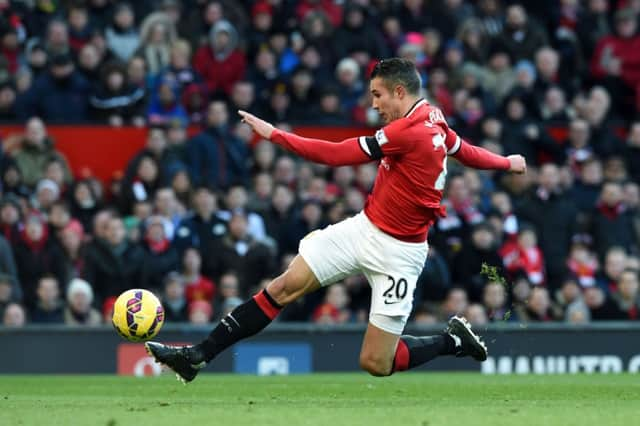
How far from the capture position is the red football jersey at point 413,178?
1041 cm

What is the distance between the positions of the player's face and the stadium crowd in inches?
242

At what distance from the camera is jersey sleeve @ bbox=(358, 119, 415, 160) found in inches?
398

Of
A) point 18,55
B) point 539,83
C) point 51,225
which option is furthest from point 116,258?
point 539,83

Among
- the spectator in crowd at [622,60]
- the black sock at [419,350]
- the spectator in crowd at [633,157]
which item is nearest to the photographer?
the black sock at [419,350]

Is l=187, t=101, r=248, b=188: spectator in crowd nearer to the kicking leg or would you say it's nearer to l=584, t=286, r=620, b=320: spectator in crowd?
l=584, t=286, r=620, b=320: spectator in crowd

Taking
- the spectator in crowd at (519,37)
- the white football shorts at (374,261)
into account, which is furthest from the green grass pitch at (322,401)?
the spectator in crowd at (519,37)

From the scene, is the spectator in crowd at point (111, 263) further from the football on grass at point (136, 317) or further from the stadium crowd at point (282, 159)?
the football on grass at point (136, 317)

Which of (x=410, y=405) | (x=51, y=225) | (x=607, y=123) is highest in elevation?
(x=607, y=123)

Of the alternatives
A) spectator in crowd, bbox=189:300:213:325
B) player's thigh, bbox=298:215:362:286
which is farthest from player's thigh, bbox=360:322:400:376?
spectator in crowd, bbox=189:300:213:325

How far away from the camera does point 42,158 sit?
687 inches

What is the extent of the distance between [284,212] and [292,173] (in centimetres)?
74

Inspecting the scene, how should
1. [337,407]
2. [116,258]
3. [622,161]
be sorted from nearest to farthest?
[337,407]
[116,258]
[622,161]

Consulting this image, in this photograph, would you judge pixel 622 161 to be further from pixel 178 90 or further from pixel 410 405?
pixel 410 405

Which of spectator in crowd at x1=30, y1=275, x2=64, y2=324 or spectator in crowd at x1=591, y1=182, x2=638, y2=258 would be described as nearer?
spectator in crowd at x1=30, y1=275, x2=64, y2=324
